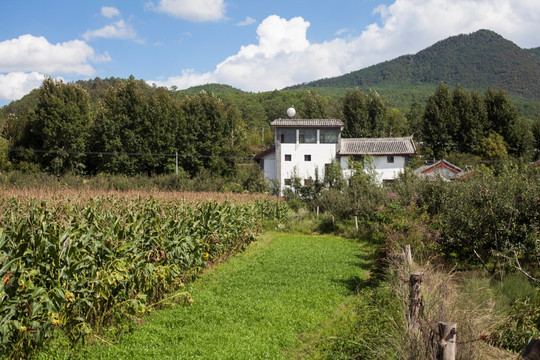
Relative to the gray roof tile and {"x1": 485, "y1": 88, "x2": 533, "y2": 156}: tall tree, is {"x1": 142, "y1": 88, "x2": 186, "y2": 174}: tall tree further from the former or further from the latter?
{"x1": 485, "y1": 88, "x2": 533, "y2": 156}: tall tree

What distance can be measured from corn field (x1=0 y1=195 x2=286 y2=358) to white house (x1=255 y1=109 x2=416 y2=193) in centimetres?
2847

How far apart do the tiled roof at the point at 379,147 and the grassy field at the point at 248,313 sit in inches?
1016

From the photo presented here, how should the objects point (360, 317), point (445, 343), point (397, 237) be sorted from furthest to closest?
point (397, 237) → point (360, 317) → point (445, 343)

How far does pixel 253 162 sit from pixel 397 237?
113 ft

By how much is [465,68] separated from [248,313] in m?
125

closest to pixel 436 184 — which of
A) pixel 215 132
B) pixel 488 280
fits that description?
pixel 488 280

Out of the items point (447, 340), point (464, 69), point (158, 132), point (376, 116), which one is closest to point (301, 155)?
point (158, 132)

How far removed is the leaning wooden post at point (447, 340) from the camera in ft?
11.7

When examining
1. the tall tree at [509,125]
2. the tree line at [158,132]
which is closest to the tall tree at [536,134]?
the tree line at [158,132]

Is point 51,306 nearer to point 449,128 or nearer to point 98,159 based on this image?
point 98,159

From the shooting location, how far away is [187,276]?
1059cm

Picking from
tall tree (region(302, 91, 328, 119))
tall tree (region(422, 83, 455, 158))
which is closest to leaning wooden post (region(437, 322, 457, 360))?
tall tree (region(422, 83, 455, 158))

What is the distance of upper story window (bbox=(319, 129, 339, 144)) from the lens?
39.5m

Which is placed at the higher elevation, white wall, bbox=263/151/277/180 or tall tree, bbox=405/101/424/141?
tall tree, bbox=405/101/424/141
